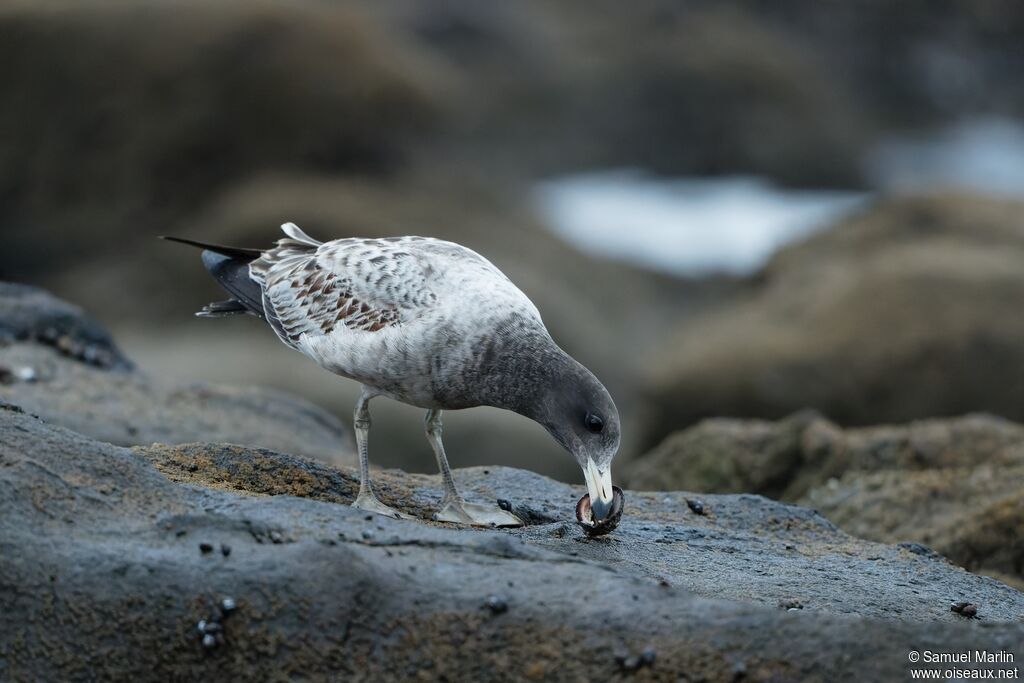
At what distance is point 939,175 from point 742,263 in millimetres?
7151

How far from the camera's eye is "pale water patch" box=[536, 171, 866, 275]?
68.4ft

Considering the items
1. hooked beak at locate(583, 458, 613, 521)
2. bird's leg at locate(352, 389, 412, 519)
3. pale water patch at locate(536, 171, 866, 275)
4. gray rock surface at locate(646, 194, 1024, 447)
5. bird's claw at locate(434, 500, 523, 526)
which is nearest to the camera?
hooked beak at locate(583, 458, 613, 521)

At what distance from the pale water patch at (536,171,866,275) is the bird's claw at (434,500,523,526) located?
14.4 meters

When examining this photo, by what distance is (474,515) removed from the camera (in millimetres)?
5891

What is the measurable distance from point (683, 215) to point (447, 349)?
17.1m

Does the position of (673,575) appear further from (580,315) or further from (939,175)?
(939,175)

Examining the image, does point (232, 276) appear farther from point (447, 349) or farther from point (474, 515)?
point (474, 515)

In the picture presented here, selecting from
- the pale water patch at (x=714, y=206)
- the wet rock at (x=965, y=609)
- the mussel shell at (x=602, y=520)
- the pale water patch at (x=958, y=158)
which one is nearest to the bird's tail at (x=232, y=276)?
the mussel shell at (x=602, y=520)

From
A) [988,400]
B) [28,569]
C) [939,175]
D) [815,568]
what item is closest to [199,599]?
[28,569]

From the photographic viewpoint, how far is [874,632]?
4.23 metres

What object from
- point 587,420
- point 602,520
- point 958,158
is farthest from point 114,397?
point 958,158

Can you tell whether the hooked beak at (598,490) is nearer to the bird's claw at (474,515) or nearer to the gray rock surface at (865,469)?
the bird's claw at (474,515)

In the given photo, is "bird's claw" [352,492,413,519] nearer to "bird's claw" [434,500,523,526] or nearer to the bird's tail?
"bird's claw" [434,500,523,526]

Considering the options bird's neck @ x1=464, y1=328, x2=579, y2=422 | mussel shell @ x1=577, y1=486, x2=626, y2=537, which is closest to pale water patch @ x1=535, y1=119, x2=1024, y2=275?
bird's neck @ x1=464, y1=328, x2=579, y2=422
